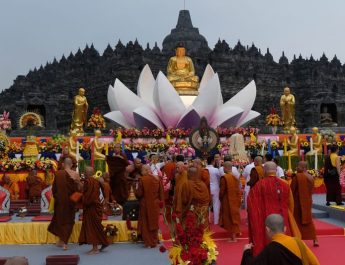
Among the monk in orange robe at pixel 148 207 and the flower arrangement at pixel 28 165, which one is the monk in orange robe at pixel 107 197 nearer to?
the monk in orange robe at pixel 148 207

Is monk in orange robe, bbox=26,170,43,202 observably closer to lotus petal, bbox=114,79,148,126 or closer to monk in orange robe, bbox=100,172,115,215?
monk in orange robe, bbox=100,172,115,215

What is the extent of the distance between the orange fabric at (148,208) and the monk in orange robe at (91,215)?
581mm

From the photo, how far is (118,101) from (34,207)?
12.2 meters

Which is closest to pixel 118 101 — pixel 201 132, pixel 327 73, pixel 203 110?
pixel 203 110

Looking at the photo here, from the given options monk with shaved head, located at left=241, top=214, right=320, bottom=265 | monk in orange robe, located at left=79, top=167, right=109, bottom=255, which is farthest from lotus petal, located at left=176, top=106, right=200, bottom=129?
monk with shaved head, located at left=241, top=214, right=320, bottom=265

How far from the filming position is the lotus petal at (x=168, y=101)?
64.5 ft

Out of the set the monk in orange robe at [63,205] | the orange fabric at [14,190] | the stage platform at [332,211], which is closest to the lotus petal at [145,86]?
the orange fabric at [14,190]

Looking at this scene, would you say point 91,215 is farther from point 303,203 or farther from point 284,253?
point 284,253

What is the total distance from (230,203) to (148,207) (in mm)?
1203

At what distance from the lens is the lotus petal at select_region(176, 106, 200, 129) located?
766 inches

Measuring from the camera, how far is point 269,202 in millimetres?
4754

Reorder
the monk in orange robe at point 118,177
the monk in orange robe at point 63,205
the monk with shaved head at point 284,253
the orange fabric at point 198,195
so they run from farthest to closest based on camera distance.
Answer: the monk in orange robe at point 118,177
the monk in orange robe at point 63,205
the orange fabric at point 198,195
the monk with shaved head at point 284,253

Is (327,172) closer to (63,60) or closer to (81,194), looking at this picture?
(81,194)

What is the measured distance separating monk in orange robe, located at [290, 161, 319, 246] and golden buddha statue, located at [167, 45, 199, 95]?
51.8ft
